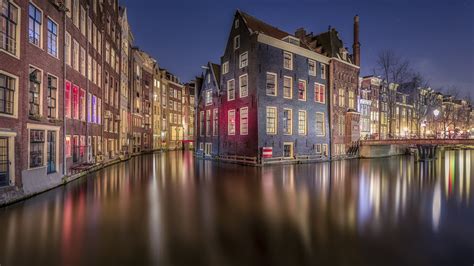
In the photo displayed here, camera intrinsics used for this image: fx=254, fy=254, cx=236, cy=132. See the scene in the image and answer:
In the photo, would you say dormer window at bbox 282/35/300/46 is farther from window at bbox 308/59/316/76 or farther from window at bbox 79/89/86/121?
window at bbox 79/89/86/121

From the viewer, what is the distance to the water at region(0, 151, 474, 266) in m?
6.36

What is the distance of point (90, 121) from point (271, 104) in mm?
19281

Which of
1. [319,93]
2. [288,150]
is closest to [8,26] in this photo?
[288,150]

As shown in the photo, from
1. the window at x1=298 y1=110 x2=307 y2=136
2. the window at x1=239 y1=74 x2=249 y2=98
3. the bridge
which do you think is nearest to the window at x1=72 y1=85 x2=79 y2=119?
the window at x1=239 y1=74 x2=249 y2=98

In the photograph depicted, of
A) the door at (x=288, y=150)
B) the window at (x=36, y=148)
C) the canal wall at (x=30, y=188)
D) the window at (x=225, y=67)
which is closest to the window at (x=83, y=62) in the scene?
the window at (x=36, y=148)

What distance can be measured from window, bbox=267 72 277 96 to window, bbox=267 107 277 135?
6.35 feet

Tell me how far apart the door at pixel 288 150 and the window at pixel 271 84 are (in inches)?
255

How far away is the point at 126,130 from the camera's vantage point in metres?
38.8

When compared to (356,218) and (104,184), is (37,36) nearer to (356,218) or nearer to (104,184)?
(104,184)

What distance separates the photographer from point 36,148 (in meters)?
14.2

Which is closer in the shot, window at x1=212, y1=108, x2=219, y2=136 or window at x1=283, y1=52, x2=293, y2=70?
window at x1=283, y1=52, x2=293, y2=70

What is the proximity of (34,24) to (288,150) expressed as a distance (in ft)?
87.5

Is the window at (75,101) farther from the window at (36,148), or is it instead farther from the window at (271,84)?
the window at (271,84)

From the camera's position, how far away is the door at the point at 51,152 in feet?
51.5
